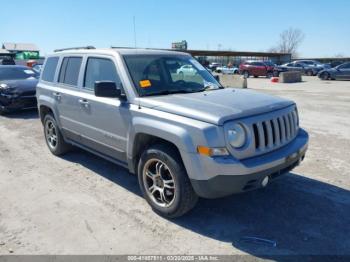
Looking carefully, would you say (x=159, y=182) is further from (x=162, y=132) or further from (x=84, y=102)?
(x=84, y=102)

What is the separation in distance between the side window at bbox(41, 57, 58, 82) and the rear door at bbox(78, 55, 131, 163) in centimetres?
136

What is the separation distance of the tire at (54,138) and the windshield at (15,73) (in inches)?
251

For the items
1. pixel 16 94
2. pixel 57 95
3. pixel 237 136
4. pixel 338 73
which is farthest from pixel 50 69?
pixel 338 73

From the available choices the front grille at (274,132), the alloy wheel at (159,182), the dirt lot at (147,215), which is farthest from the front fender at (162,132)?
the dirt lot at (147,215)

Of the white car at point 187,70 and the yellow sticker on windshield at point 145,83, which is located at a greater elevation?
the white car at point 187,70

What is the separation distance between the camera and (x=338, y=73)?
27.7m

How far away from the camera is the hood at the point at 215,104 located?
3.42m

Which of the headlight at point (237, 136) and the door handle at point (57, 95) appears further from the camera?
the door handle at point (57, 95)

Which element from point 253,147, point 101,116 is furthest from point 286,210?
point 101,116

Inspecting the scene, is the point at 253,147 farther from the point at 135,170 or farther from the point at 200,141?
the point at 135,170

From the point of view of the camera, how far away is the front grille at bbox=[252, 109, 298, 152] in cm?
352

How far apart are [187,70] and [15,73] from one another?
9.47 meters

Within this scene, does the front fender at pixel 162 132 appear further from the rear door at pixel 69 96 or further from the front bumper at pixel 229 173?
the rear door at pixel 69 96

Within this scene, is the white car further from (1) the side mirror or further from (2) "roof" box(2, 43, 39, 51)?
(2) "roof" box(2, 43, 39, 51)
